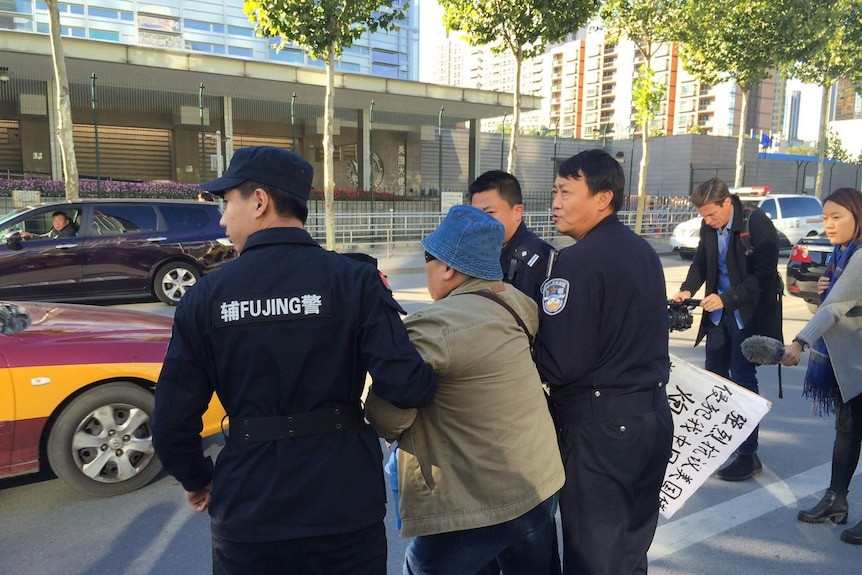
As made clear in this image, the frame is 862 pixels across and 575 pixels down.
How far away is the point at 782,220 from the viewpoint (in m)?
17.5

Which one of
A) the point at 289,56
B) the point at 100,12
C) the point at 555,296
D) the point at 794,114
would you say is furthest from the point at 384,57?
the point at 794,114

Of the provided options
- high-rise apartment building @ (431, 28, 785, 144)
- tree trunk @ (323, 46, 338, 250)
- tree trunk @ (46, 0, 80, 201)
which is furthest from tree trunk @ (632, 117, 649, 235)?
high-rise apartment building @ (431, 28, 785, 144)

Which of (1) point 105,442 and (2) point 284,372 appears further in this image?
(1) point 105,442

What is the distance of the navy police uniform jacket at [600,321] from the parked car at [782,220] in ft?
52.8

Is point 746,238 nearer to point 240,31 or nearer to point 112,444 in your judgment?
point 112,444

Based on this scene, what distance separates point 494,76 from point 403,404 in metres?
176

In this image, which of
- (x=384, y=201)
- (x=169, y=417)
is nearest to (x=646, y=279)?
(x=169, y=417)

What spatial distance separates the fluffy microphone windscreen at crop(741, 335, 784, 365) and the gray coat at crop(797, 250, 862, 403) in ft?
0.98

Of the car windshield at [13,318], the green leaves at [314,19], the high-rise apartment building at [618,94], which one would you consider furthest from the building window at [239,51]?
the car windshield at [13,318]

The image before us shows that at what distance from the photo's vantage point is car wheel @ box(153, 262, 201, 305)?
10266 millimetres

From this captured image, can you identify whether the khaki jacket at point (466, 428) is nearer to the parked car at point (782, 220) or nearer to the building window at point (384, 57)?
the parked car at point (782, 220)

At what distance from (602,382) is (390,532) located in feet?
6.42

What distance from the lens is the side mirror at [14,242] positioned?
8875 millimetres

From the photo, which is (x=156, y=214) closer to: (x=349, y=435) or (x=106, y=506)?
(x=106, y=506)
